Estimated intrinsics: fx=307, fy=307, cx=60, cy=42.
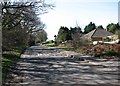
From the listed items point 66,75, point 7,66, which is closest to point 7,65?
point 7,66

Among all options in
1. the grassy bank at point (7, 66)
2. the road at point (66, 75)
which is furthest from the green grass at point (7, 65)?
the road at point (66, 75)

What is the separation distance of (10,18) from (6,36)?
29.6 ft

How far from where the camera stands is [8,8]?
29.8 m

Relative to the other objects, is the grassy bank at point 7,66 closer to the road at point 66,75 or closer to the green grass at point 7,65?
the green grass at point 7,65

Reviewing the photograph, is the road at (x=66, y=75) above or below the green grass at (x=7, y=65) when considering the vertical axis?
below

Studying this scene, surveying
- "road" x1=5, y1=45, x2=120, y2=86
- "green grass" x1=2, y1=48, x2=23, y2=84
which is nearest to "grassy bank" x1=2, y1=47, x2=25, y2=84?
"green grass" x1=2, y1=48, x2=23, y2=84

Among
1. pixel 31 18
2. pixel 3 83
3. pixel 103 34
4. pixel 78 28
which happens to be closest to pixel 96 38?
pixel 103 34

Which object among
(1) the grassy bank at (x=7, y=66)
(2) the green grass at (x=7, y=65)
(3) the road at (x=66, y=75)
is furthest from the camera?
(2) the green grass at (x=7, y=65)

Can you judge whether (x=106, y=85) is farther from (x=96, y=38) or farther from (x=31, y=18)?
(x=96, y=38)

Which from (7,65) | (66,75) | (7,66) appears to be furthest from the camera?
(7,65)

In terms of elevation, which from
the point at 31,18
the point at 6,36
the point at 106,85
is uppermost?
the point at 31,18

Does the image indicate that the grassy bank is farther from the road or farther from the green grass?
the road

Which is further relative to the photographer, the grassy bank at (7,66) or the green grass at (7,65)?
the green grass at (7,65)

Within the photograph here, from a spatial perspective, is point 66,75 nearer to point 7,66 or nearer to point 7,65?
point 7,66
